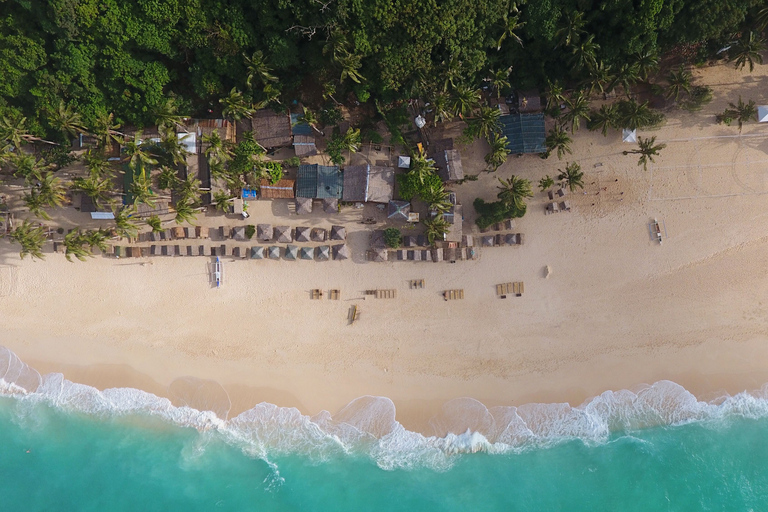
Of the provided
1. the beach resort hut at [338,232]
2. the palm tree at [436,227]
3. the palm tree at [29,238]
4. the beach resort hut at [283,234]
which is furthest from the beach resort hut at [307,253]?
the palm tree at [29,238]

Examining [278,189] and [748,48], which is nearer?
[748,48]

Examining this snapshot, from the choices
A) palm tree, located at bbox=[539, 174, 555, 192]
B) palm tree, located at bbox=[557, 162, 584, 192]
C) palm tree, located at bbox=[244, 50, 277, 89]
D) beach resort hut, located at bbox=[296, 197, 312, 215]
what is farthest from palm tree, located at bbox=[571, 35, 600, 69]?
beach resort hut, located at bbox=[296, 197, 312, 215]

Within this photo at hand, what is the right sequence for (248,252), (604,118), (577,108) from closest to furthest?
(577,108), (604,118), (248,252)

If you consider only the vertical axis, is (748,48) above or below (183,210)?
above

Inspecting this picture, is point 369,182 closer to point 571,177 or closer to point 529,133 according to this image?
point 529,133

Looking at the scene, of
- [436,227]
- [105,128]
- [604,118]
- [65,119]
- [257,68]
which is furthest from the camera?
[436,227]

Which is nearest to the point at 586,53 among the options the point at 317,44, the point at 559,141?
the point at 559,141

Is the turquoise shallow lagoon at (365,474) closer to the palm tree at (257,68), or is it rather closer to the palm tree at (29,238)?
the palm tree at (29,238)

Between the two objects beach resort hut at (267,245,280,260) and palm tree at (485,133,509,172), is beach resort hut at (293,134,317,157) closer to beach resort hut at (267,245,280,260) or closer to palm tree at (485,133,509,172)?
beach resort hut at (267,245,280,260)
